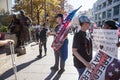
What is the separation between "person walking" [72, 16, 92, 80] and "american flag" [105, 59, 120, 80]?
402 millimetres

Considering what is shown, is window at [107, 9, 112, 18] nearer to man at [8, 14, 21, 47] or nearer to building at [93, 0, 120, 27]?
building at [93, 0, 120, 27]

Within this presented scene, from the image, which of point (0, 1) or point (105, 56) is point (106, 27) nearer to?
point (105, 56)

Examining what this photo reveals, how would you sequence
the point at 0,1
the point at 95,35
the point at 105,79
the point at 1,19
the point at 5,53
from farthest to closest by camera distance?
the point at 0,1 < the point at 1,19 < the point at 5,53 < the point at 95,35 < the point at 105,79

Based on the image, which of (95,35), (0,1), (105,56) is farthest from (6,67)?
(0,1)

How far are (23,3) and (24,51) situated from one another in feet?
82.0

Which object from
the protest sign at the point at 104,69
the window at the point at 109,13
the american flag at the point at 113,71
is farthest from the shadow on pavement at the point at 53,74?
the window at the point at 109,13

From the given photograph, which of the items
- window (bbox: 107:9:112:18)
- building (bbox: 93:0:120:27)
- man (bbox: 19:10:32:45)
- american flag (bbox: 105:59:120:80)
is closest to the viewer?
american flag (bbox: 105:59:120:80)

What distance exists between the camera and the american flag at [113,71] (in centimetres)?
429

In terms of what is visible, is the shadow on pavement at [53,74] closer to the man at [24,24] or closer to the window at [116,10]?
the man at [24,24]

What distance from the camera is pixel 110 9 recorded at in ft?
316

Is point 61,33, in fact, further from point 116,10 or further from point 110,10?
point 110,10

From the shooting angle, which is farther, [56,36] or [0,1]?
[0,1]

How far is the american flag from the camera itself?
429 centimetres

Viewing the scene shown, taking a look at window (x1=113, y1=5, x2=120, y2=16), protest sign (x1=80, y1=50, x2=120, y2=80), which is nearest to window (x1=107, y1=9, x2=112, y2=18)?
window (x1=113, y1=5, x2=120, y2=16)
